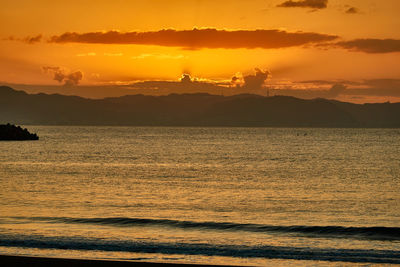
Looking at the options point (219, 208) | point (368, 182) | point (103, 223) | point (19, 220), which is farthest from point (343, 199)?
point (19, 220)

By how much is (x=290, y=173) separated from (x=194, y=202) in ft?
96.5

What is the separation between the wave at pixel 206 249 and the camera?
22.1 metres

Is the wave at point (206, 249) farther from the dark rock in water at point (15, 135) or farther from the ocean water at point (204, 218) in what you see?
the dark rock in water at point (15, 135)

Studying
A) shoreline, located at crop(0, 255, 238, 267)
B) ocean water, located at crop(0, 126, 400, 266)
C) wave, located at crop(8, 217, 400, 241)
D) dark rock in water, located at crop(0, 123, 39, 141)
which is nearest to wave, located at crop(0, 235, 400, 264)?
ocean water, located at crop(0, 126, 400, 266)

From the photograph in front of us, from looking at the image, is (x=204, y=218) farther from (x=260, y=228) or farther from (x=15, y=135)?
(x=15, y=135)

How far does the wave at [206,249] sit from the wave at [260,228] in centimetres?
422

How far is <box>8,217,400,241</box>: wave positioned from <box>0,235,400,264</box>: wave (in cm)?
422

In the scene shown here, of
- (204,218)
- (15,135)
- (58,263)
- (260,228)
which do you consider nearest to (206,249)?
(260,228)

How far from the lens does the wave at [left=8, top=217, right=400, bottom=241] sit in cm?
2847

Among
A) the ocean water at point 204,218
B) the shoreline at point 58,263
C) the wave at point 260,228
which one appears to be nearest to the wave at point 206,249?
the ocean water at point 204,218

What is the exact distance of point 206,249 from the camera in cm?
2369

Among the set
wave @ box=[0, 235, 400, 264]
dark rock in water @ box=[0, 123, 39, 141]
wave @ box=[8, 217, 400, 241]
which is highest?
dark rock in water @ box=[0, 123, 39, 141]

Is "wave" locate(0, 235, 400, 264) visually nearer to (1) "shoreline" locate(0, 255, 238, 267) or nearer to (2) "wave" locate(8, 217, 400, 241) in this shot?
(2) "wave" locate(8, 217, 400, 241)

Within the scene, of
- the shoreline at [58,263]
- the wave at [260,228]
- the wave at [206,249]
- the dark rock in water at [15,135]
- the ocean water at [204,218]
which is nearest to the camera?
the shoreline at [58,263]
